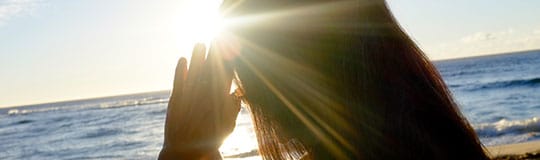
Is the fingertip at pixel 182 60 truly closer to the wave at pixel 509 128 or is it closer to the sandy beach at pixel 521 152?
the sandy beach at pixel 521 152

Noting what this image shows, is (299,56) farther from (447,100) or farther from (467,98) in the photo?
(467,98)

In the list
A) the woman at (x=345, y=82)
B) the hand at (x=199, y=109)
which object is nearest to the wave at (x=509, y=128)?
the hand at (x=199, y=109)

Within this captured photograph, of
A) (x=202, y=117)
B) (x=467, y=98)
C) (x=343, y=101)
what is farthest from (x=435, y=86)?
(x=467, y=98)

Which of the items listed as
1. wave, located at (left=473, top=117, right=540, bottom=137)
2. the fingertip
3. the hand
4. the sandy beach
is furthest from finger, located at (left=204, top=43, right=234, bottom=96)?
wave, located at (left=473, top=117, right=540, bottom=137)

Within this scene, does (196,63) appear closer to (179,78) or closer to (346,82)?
(179,78)

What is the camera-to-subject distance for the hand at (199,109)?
1226mm

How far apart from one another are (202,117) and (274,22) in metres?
0.25

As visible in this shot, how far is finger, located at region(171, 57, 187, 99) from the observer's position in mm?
1309

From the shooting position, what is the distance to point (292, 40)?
1122 mm

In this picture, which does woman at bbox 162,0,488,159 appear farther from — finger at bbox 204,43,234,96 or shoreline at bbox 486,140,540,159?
shoreline at bbox 486,140,540,159

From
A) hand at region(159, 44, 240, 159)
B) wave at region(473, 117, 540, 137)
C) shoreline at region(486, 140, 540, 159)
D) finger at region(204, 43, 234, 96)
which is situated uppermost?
finger at region(204, 43, 234, 96)

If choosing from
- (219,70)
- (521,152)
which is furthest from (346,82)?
(521,152)

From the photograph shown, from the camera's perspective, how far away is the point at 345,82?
108 cm

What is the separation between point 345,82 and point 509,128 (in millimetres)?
19642
